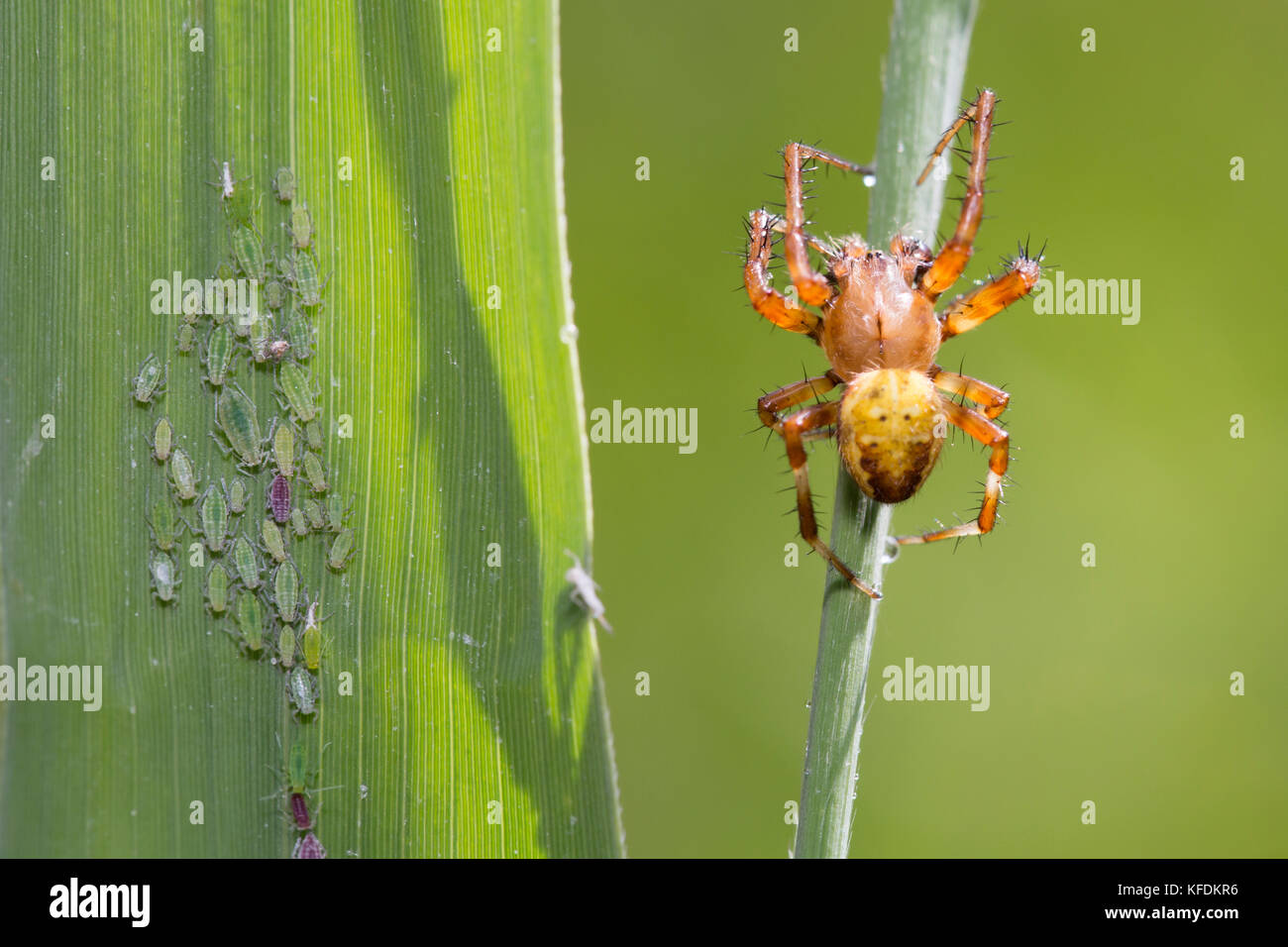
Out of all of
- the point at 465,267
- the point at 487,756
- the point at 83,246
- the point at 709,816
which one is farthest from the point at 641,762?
the point at 83,246

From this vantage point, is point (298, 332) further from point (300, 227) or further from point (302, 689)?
point (302, 689)

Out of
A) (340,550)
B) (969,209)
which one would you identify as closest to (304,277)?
(340,550)

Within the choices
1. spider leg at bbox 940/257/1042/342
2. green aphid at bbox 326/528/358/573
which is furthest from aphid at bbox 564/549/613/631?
spider leg at bbox 940/257/1042/342

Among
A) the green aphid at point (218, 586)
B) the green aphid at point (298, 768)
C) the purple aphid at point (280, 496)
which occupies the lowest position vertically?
the green aphid at point (298, 768)

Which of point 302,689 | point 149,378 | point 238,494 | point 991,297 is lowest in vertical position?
point 302,689

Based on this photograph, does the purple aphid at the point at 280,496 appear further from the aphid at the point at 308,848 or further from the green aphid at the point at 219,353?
the aphid at the point at 308,848

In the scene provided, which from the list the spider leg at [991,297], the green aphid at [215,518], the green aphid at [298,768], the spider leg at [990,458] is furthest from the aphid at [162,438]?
the spider leg at [991,297]
